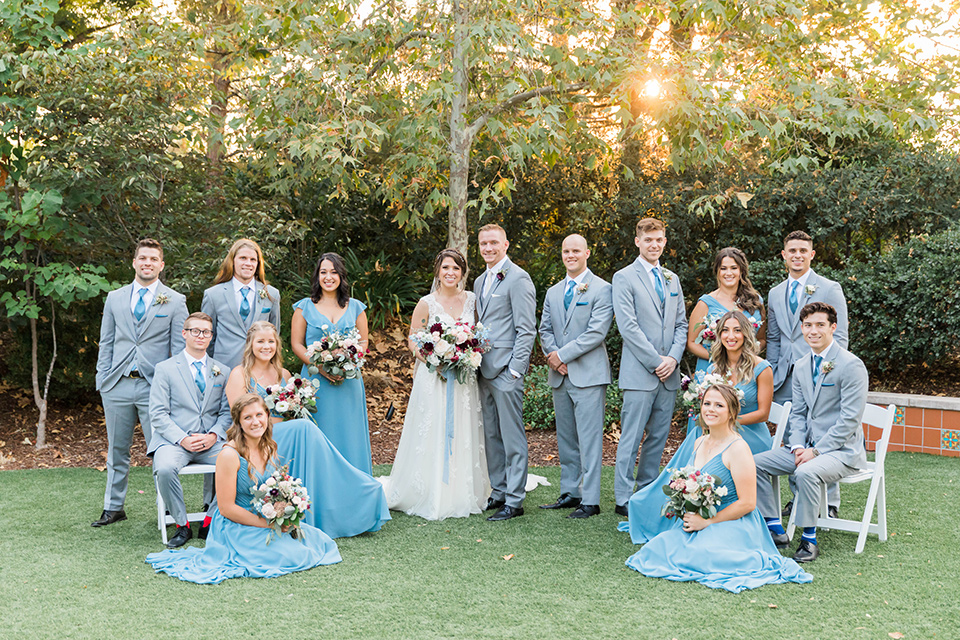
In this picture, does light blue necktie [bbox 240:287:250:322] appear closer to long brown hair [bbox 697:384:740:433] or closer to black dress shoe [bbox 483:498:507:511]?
black dress shoe [bbox 483:498:507:511]

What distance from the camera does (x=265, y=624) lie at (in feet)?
12.3

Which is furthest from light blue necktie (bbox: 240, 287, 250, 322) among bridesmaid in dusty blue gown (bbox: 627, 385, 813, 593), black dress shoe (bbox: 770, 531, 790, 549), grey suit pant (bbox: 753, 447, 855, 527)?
black dress shoe (bbox: 770, 531, 790, 549)

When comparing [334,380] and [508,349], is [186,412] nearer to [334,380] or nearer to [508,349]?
[334,380]

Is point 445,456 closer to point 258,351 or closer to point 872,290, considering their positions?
point 258,351

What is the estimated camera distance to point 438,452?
5859 mm

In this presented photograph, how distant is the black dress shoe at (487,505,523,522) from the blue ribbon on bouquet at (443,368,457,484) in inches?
16.8

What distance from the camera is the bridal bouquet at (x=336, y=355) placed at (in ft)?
18.5

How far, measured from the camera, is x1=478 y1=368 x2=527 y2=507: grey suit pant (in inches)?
227

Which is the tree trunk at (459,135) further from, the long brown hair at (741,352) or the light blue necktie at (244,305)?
the long brown hair at (741,352)

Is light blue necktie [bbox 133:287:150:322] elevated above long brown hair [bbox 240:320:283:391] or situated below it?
above

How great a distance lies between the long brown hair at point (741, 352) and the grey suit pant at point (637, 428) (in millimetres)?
567

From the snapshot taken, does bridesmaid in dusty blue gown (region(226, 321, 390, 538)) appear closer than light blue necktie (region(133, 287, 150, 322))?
Yes

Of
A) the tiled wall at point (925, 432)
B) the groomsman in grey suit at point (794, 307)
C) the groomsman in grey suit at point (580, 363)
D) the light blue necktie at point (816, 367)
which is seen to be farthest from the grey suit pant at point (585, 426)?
the tiled wall at point (925, 432)

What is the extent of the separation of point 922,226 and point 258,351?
7.85 m
